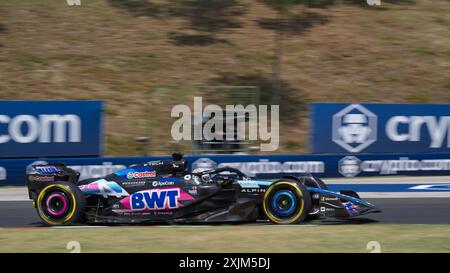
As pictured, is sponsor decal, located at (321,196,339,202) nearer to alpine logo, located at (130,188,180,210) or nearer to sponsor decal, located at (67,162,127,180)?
alpine logo, located at (130,188,180,210)

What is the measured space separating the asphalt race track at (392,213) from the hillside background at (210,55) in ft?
23.7

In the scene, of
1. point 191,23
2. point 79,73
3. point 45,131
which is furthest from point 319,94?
point 45,131

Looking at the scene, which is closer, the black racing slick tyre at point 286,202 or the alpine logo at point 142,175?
the black racing slick tyre at point 286,202

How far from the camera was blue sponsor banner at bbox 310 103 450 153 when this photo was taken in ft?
57.5

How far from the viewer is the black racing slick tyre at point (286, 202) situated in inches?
Answer: 385

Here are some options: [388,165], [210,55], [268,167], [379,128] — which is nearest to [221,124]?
[268,167]

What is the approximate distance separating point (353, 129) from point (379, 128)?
713 mm

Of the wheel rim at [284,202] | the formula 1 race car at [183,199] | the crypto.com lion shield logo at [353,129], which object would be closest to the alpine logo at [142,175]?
the formula 1 race car at [183,199]

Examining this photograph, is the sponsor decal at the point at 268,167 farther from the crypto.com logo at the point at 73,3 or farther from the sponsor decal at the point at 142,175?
the crypto.com logo at the point at 73,3

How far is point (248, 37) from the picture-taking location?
87.8 feet

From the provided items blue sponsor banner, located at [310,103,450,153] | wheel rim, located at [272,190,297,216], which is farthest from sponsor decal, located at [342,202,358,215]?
blue sponsor banner, located at [310,103,450,153]

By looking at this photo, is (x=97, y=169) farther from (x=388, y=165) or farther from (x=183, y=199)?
(x=388, y=165)

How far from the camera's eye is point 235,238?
8.71 metres

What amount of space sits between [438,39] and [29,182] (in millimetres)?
21599
